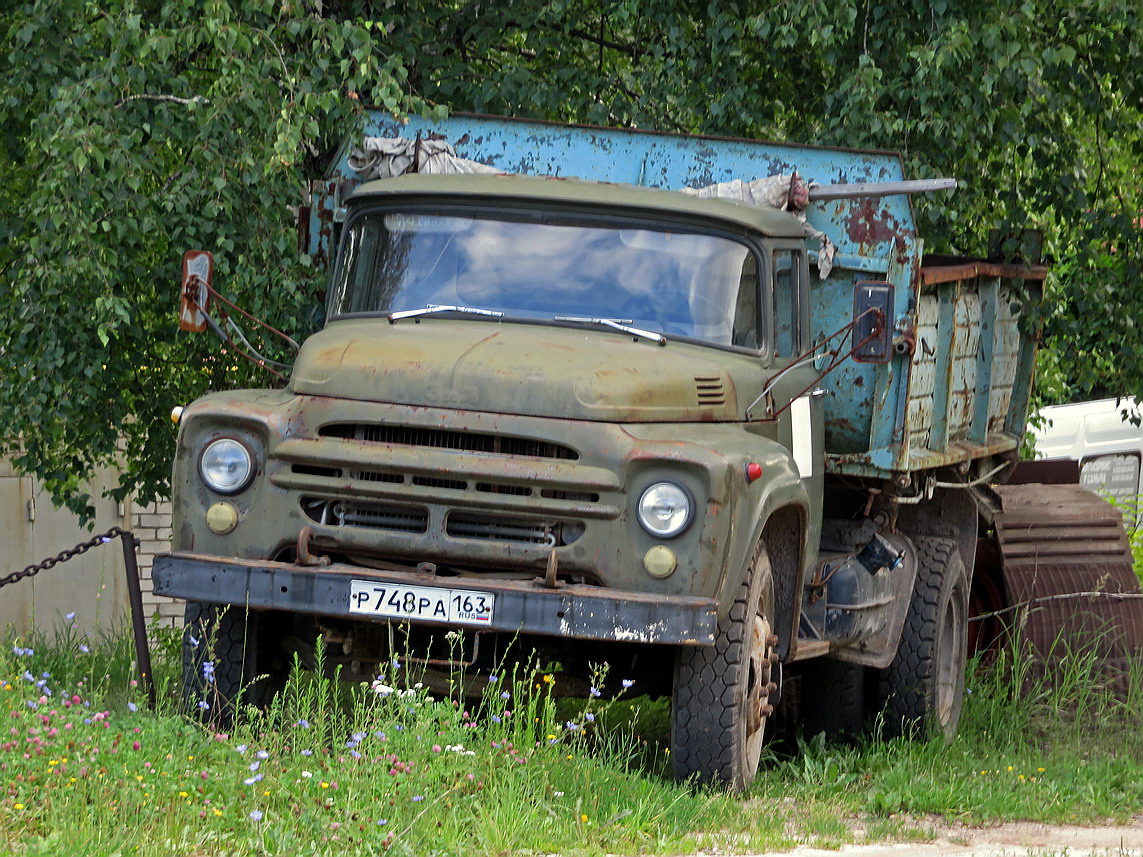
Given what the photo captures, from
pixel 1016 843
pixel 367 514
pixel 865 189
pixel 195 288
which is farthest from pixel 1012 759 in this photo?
pixel 195 288

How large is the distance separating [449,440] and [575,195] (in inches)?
57.3

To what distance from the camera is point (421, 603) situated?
19.8 feet

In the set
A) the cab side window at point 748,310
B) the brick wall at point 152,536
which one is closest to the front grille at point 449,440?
the cab side window at point 748,310

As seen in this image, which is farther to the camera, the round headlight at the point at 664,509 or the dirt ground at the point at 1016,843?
the round headlight at the point at 664,509

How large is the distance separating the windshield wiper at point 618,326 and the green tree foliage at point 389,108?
1.81 m

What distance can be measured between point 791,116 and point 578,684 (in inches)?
220

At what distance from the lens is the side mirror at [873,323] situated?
6.87 metres

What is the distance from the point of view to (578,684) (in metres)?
6.69

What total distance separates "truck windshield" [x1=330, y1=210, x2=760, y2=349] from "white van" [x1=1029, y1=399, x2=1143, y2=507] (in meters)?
10.3

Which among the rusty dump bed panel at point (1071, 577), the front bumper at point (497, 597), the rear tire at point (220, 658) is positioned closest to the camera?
the front bumper at point (497, 597)

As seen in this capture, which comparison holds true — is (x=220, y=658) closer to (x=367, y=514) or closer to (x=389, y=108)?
(x=367, y=514)

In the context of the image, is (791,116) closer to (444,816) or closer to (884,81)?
(884,81)

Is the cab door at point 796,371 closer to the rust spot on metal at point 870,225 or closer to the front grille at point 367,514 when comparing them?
the rust spot on metal at point 870,225

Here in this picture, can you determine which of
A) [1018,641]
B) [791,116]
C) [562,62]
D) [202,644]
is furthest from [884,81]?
[202,644]
